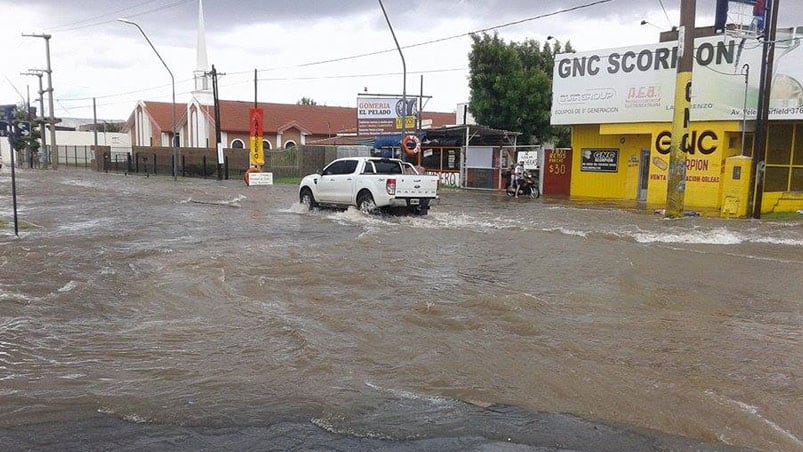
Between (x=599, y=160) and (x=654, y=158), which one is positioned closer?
(x=654, y=158)

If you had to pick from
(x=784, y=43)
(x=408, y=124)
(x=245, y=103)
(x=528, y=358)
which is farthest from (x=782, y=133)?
(x=245, y=103)

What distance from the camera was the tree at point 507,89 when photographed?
3603 centimetres

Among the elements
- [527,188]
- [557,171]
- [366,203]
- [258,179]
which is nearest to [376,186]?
[366,203]

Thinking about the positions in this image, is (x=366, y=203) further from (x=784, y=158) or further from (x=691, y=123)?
(x=784, y=158)

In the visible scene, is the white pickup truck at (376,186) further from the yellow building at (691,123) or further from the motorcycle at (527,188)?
the motorcycle at (527,188)

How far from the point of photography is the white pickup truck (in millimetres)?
17828

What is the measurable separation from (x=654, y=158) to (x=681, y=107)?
21.4 feet

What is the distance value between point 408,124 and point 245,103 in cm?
2495

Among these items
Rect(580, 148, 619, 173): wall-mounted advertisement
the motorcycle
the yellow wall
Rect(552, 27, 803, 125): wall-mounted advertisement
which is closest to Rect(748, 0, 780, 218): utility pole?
Rect(552, 27, 803, 125): wall-mounted advertisement

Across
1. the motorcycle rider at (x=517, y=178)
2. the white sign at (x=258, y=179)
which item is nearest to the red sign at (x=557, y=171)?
the motorcycle rider at (x=517, y=178)

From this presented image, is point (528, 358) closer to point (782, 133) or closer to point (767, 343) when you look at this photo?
point (767, 343)

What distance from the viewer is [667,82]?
22172mm

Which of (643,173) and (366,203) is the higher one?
(643,173)

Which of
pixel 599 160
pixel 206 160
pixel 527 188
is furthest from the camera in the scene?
Result: pixel 206 160
